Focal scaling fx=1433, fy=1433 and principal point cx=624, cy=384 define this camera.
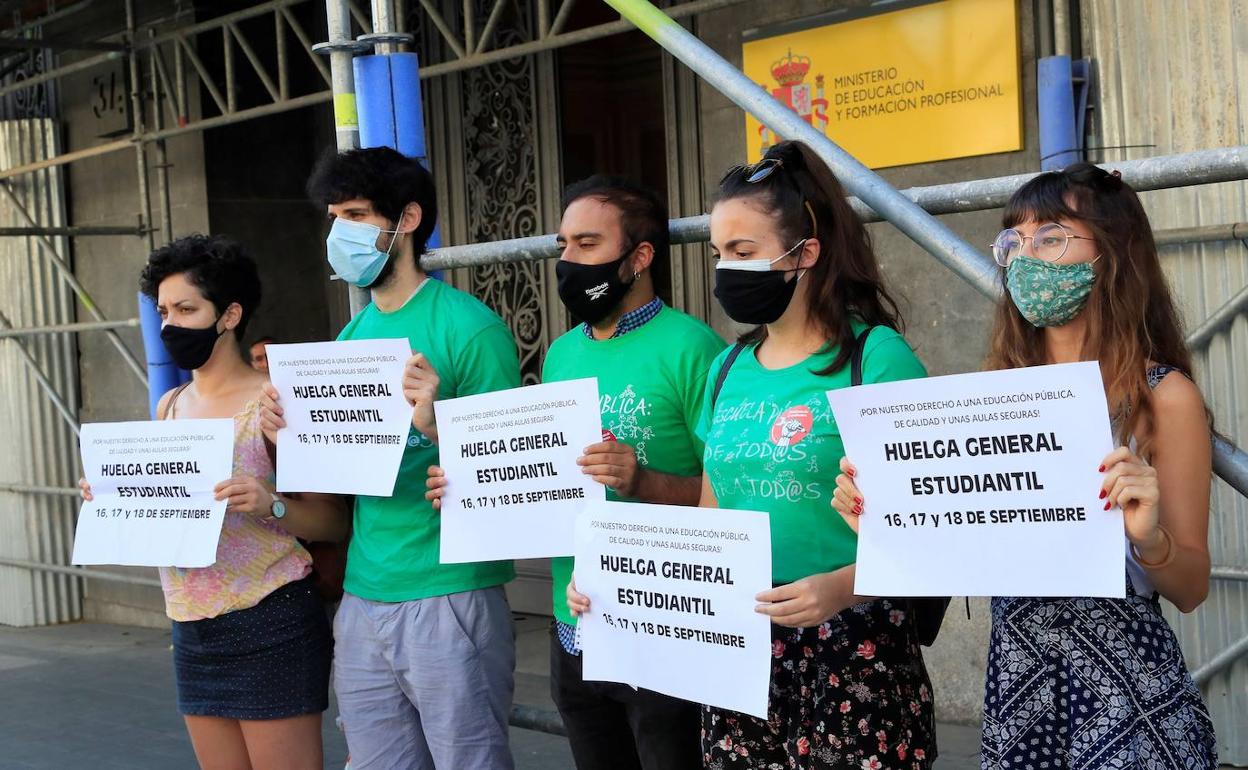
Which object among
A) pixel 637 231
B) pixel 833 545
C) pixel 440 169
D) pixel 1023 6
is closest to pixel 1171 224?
pixel 1023 6

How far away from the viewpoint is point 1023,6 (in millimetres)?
5230

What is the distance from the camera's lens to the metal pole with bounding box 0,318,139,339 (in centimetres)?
818

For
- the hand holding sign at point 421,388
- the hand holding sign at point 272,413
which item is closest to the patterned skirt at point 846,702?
the hand holding sign at point 421,388

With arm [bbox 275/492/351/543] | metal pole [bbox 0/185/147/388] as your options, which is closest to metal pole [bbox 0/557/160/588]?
metal pole [bbox 0/185/147/388]

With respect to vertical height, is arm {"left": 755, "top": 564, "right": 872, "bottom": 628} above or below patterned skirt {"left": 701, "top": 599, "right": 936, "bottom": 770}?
above

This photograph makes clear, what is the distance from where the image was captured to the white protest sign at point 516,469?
2.88 m

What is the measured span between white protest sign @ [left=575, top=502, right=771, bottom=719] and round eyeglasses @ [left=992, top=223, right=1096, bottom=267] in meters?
0.60

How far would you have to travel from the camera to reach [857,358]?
254 centimetres

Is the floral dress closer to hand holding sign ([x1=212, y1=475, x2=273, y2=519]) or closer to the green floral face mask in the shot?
the green floral face mask

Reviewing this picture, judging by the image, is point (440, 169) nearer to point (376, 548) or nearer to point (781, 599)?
point (376, 548)

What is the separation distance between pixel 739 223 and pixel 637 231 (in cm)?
48

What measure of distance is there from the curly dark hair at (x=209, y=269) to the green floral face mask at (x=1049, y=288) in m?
2.16

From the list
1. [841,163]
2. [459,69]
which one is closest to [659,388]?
[841,163]

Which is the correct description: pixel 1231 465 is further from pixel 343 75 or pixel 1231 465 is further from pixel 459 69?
pixel 459 69
